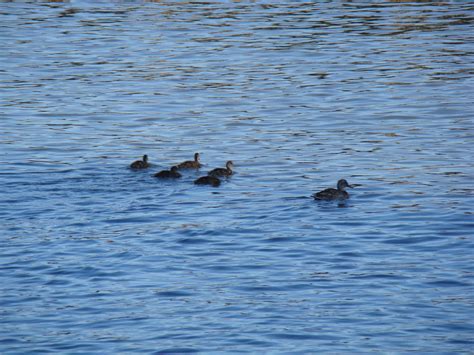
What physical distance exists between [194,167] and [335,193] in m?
3.73

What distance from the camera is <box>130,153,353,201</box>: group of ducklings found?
18.7 m

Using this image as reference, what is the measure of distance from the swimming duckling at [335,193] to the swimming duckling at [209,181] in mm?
2313

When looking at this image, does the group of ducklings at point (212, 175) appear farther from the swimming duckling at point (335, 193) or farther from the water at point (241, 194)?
the water at point (241, 194)

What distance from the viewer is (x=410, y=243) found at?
16953mm

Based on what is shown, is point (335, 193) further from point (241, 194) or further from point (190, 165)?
point (190, 165)

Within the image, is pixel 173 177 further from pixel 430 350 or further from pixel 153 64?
pixel 153 64

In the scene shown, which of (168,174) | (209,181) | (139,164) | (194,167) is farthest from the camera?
(194,167)

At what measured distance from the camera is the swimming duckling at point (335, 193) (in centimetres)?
1855

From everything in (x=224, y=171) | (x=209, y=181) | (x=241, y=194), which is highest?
(x=224, y=171)

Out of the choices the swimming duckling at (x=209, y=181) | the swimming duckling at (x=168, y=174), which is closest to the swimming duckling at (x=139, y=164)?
the swimming duckling at (x=168, y=174)

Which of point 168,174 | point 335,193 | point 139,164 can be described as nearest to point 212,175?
point 168,174

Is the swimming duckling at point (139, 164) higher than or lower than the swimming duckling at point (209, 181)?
higher

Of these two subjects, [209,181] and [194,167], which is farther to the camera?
[194,167]

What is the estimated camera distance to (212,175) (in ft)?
67.7
